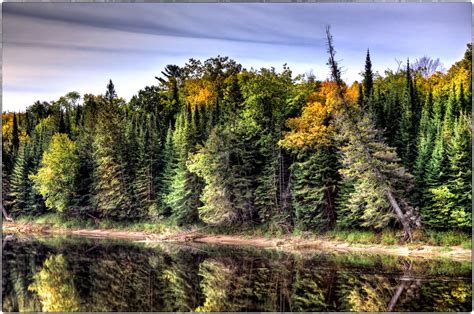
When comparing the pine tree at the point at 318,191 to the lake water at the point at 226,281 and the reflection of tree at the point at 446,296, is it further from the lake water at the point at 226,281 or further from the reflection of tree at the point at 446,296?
the reflection of tree at the point at 446,296

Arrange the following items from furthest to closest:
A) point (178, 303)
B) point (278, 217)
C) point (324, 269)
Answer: point (278, 217), point (324, 269), point (178, 303)

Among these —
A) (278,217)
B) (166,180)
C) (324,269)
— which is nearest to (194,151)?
(166,180)

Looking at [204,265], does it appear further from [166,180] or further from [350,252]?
[166,180]

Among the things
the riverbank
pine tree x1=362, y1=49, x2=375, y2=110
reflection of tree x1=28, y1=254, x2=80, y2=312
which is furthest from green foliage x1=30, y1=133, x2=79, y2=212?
pine tree x1=362, y1=49, x2=375, y2=110

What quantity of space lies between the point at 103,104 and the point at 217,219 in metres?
8.37

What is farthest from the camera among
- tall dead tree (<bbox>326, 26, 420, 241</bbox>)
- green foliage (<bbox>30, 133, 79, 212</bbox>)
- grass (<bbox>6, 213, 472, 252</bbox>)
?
green foliage (<bbox>30, 133, 79, 212</bbox>)

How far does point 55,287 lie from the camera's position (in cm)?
1590

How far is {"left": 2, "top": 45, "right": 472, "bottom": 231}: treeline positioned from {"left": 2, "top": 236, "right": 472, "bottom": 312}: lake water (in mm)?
2793

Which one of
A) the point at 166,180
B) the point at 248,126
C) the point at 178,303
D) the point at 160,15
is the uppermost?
the point at 160,15

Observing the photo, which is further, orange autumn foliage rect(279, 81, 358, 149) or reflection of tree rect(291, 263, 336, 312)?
orange autumn foliage rect(279, 81, 358, 149)

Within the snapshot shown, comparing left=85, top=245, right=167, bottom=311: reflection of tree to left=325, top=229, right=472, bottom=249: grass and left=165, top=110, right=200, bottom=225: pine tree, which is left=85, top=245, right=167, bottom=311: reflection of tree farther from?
left=325, top=229, right=472, bottom=249: grass

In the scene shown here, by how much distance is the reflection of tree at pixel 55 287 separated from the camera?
13720mm

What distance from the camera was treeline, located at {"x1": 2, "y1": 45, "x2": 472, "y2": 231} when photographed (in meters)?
21.3

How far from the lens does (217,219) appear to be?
2570 centimetres
